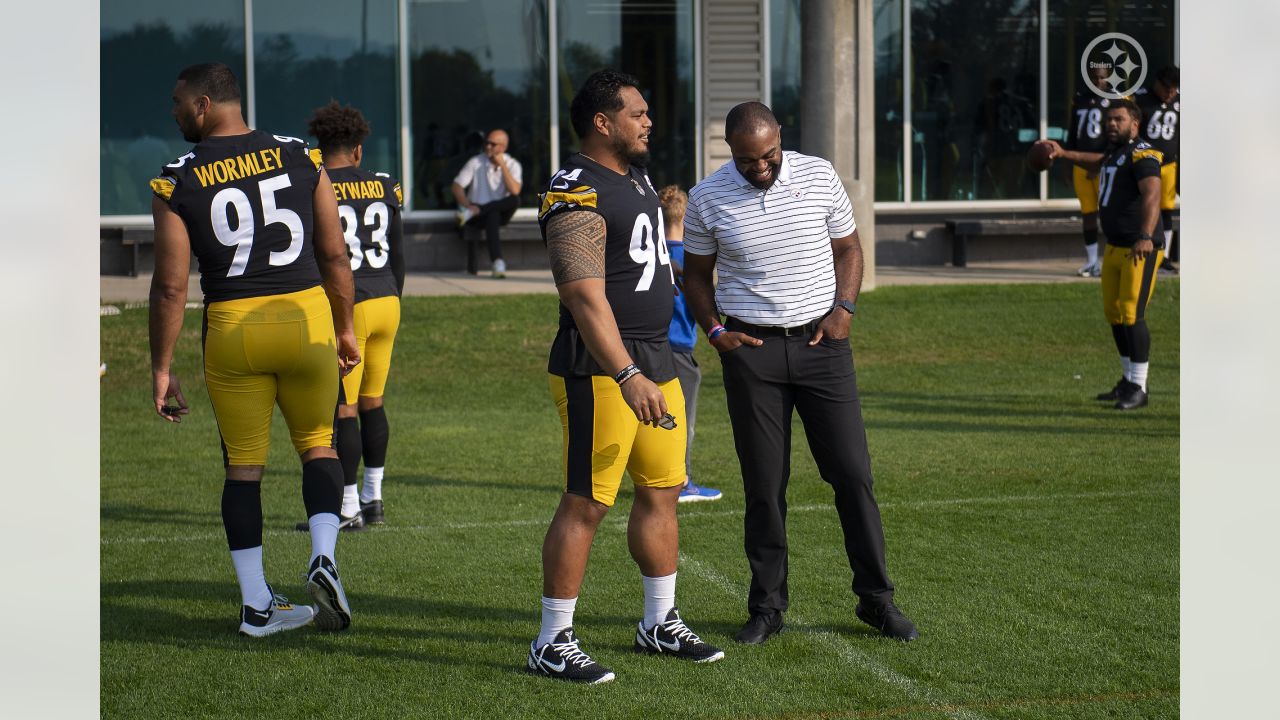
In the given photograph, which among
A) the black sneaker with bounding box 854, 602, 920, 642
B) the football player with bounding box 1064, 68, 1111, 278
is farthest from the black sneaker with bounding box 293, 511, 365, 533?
the football player with bounding box 1064, 68, 1111, 278

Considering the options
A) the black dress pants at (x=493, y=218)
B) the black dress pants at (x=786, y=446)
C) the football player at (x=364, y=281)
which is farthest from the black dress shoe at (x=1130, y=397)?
the black dress pants at (x=493, y=218)

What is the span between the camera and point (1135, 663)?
5.10m

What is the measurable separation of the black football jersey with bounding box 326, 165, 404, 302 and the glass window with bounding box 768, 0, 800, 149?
1267 centimetres

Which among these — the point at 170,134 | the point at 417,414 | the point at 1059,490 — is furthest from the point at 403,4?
the point at 1059,490

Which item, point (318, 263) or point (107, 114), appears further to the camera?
point (107, 114)

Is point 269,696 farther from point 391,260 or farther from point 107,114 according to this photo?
point 107,114

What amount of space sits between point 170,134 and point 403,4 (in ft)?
11.3

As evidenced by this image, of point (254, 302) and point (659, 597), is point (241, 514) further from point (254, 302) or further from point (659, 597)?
point (659, 597)

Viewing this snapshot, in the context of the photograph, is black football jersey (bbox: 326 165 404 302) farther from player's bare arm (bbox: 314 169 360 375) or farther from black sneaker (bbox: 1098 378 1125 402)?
black sneaker (bbox: 1098 378 1125 402)

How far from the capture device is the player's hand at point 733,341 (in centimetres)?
554

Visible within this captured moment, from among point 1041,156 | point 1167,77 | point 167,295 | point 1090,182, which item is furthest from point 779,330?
point 1090,182

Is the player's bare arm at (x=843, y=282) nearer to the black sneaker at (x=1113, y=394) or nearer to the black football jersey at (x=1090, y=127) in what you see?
the black sneaker at (x=1113, y=394)

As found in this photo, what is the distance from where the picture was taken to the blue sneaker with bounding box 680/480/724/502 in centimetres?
832

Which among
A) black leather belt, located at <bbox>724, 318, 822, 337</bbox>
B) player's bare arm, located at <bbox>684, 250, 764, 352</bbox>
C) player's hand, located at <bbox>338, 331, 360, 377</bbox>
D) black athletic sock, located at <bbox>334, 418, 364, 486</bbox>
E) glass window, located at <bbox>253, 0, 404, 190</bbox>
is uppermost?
glass window, located at <bbox>253, 0, 404, 190</bbox>
